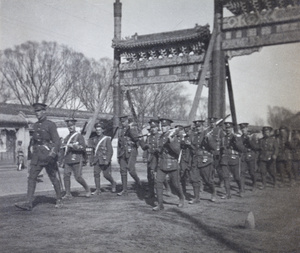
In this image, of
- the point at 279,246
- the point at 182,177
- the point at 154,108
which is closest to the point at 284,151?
the point at 182,177

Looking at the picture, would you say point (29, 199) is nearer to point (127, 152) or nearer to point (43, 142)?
point (43, 142)

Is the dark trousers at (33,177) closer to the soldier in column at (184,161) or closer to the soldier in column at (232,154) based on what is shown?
the soldier in column at (184,161)

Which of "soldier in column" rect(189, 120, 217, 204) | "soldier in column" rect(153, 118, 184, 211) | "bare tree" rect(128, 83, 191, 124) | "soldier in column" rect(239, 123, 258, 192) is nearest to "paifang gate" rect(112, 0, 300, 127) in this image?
"soldier in column" rect(239, 123, 258, 192)

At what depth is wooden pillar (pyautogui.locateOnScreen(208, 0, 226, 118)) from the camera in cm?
1404

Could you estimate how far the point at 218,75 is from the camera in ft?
46.3

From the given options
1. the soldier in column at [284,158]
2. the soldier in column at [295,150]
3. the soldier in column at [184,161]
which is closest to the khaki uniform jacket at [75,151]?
the soldier in column at [184,161]

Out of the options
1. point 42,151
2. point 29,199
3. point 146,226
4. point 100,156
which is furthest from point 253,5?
point 29,199

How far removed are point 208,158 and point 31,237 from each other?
4811 millimetres

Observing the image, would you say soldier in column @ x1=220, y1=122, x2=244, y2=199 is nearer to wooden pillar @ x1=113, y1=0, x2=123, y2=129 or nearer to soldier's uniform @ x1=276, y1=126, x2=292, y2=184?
soldier's uniform @ x1=276, y1=126, x2=292, y2=184

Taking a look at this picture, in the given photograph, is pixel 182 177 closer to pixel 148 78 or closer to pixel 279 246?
pixel 279 246

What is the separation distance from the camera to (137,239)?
17.1 feet

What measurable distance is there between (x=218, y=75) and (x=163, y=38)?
3.50 m

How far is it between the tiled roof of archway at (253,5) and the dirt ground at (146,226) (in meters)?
7.48

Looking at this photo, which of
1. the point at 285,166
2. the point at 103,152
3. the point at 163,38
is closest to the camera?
the point at 103,152
